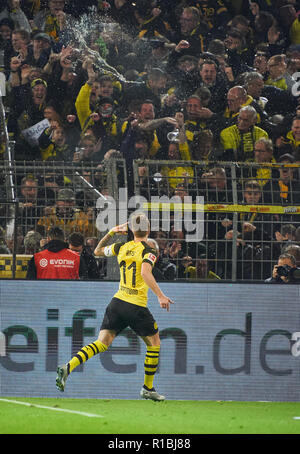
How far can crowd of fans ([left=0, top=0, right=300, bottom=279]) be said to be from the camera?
1326cm

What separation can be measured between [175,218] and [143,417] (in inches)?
118

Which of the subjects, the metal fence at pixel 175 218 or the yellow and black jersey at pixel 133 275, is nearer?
the yellow and black jersey at pixel 133 275

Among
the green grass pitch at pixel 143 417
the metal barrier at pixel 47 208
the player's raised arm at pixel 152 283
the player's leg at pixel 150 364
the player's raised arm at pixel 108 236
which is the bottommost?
the green grass pitch at pixel 143 417

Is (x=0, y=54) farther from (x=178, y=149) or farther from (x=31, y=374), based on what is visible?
(x=31, y=374)

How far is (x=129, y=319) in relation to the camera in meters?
8.74

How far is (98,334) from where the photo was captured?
9273 mm

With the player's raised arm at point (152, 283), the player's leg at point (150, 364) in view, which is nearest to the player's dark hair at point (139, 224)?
the player's raised arm at point (152, 283)

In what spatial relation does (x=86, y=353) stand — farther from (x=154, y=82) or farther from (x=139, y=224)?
(x=154, y=82)

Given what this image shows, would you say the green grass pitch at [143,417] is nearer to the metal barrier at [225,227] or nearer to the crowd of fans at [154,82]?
the metal barrier at [225,227]

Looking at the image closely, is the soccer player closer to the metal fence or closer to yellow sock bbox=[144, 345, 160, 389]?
yellow sock bbox=[144, 345, 160, 389]

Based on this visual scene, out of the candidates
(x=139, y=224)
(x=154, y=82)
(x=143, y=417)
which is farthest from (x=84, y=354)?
(x=154, y=82)

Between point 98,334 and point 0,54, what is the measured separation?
23.2 feet

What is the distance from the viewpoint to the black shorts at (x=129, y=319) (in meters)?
8.73

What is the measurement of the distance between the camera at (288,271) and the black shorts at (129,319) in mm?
1910
